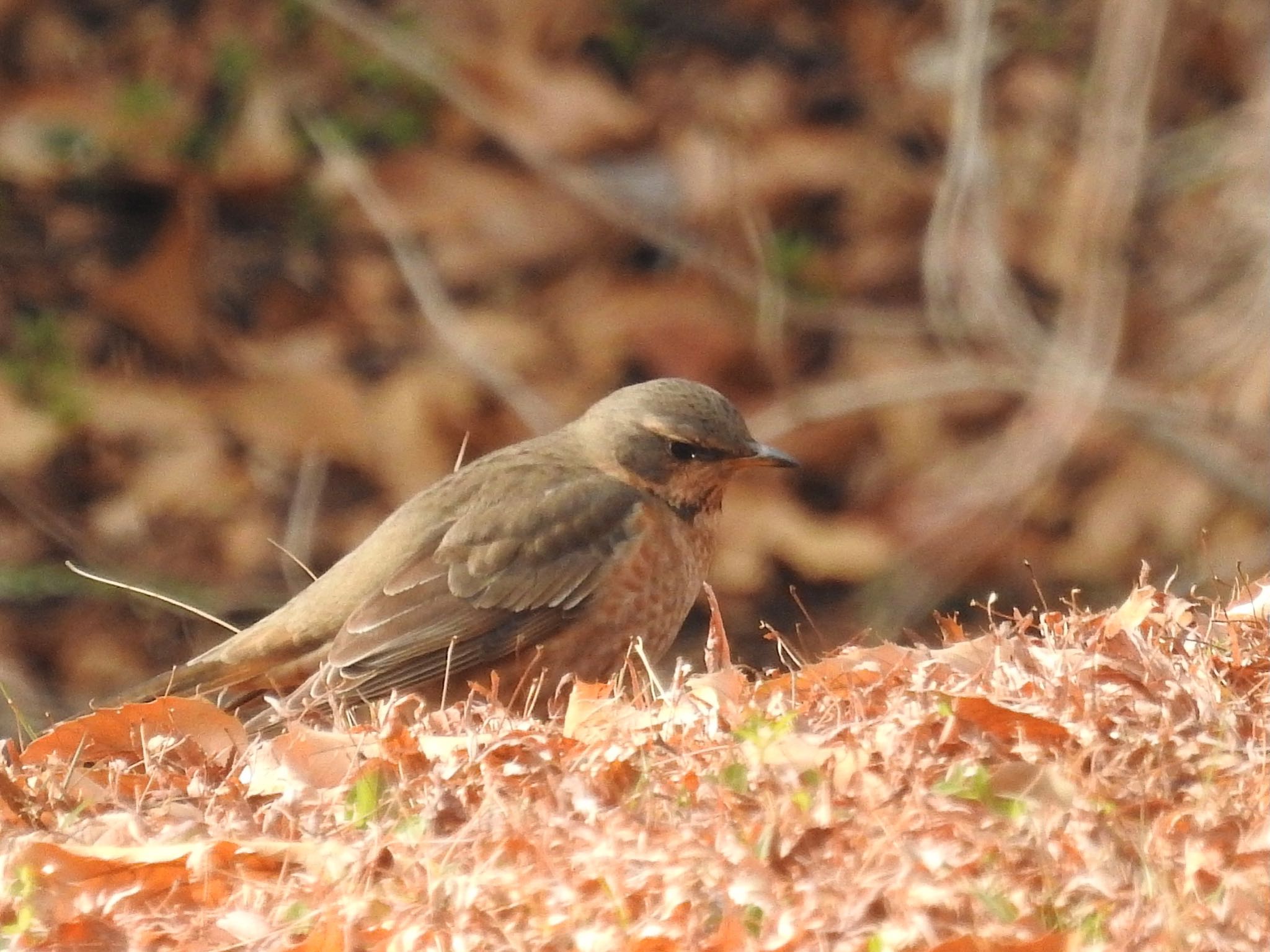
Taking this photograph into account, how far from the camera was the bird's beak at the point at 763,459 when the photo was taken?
5.50 metres

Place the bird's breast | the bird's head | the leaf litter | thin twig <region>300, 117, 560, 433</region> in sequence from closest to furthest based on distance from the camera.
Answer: the leaf litter
the bird's breast
the bird's head
thin twig <region>300, 117, 560, 433</region>

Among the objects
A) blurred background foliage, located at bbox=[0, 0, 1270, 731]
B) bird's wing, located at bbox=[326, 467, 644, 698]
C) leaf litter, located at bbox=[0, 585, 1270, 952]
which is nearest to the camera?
leaf litter, located at bbox=[0, 585, 1270, 952]

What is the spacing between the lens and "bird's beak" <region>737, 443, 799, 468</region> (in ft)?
18.1

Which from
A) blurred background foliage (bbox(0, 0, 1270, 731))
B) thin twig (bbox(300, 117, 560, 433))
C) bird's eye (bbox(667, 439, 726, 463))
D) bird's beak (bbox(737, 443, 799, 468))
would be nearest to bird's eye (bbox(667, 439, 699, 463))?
bird's eye (bbox(667, 439, 726, 463))

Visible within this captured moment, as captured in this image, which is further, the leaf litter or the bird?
the bird

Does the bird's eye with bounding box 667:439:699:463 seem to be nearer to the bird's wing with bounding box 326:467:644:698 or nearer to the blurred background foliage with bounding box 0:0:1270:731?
the bird's wing with bounding box 326:467:644:698

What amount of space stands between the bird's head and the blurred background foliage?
11.5 feet

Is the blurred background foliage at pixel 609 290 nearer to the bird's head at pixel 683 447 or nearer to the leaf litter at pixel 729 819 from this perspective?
the bird's head at pixel 683 447

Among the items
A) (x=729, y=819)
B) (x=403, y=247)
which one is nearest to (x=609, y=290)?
(x=403, y=247)

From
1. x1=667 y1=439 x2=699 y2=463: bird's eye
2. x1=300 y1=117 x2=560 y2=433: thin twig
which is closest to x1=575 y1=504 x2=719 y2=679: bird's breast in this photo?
x1=667 y1=439 x2=699 y2=463: bird's eye

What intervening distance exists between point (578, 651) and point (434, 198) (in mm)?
5387

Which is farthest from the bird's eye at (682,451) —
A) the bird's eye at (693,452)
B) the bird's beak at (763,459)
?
the bird's beak at (763,459)

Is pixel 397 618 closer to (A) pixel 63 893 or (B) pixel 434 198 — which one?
(A) pixel 63 893

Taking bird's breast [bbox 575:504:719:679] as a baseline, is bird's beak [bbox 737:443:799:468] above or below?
above
